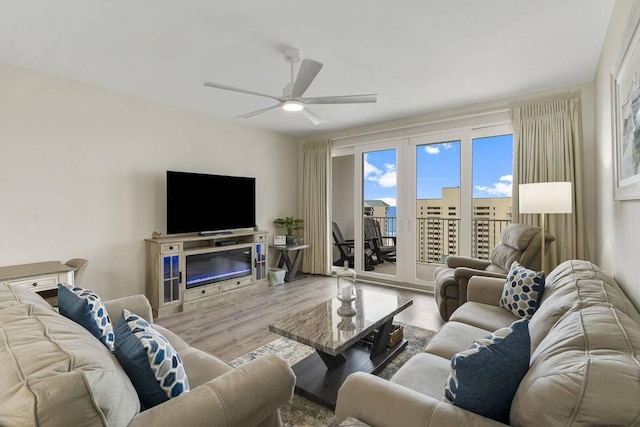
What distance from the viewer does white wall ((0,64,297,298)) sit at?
3.03 m

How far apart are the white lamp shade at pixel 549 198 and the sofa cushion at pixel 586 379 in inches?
80.7

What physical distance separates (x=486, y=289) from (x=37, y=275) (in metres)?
3.87

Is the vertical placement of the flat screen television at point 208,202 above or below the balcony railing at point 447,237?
above

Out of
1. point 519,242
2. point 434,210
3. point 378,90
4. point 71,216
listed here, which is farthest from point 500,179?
point 71,216

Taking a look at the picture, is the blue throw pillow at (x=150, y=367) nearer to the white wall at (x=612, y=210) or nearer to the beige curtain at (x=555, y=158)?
the white wall at (x=612, y=210)

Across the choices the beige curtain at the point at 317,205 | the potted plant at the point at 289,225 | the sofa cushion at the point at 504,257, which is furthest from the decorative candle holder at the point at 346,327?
the beige curtain at the point at 317,205

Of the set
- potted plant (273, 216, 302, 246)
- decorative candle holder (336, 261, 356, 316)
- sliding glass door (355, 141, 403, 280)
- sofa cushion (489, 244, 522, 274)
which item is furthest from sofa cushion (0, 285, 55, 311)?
sliding glass door (355, 141, 403, 280)

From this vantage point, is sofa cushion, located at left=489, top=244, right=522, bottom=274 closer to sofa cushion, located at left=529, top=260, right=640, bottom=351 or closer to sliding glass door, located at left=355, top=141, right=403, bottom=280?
sofa cushion, located at left=529, top=260, right=640, bottom=351

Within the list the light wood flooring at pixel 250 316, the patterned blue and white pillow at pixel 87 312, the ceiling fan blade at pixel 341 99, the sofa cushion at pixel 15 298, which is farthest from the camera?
the light wood flooring at pixel 250 316

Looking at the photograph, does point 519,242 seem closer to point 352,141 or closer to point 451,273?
point 451,273

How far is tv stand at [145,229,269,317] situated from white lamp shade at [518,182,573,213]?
3657 millimetres

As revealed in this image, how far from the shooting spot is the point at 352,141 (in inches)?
216

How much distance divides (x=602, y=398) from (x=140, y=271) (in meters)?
4.33

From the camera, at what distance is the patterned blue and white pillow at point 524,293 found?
2.16m
